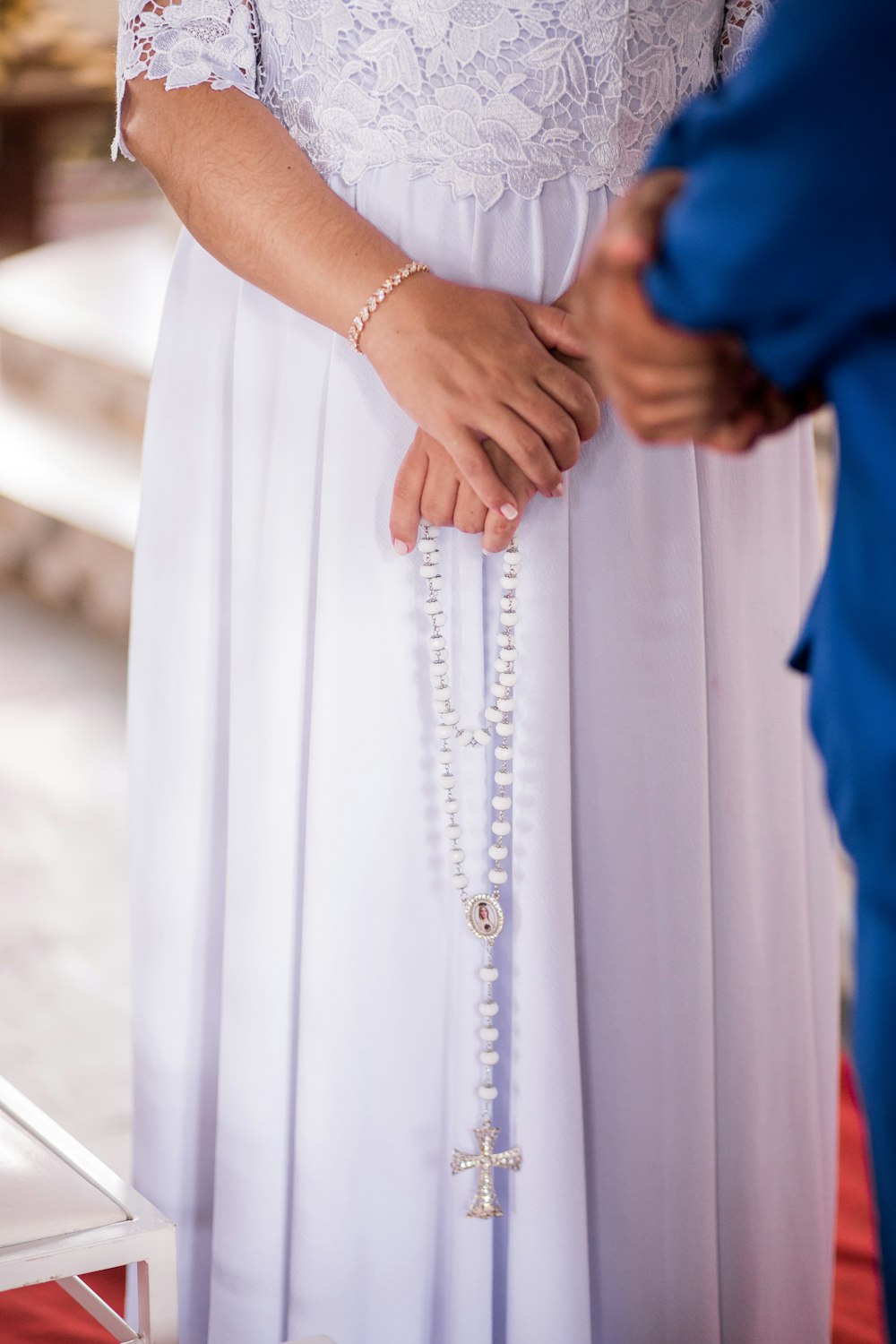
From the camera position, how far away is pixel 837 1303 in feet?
5.46

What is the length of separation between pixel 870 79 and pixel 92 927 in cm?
253

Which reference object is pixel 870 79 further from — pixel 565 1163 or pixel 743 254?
pixel 565 1163

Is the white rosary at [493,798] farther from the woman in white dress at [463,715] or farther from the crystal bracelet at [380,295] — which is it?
the crystal bracelet at [380,295]

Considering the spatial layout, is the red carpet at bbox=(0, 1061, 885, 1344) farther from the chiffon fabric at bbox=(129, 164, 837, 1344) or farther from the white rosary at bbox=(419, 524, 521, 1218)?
the white rosary at bbox=(419, 524, 521, 1218)

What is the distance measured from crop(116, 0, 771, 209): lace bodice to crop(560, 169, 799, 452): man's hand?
51 cm

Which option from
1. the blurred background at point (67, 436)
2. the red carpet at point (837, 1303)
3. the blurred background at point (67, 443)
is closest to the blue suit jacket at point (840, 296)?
the red carpet at point (837, 1303)

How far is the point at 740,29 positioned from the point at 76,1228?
1025 millimetres

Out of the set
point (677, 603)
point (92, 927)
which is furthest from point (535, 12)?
point (92, 927)

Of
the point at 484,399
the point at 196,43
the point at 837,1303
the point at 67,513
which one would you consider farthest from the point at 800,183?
the point at 67,513

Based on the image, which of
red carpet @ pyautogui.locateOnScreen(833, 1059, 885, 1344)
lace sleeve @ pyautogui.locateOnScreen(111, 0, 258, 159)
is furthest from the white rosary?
red carpet @ pyautogui.locateOnScreen(833, 1059, 885, 1344)

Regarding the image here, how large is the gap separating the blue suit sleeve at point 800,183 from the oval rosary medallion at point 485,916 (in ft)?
2.12

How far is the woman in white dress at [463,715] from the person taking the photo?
3.59 ft

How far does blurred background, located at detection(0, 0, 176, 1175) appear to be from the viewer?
3.36 metres

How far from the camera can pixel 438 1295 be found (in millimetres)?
1206
